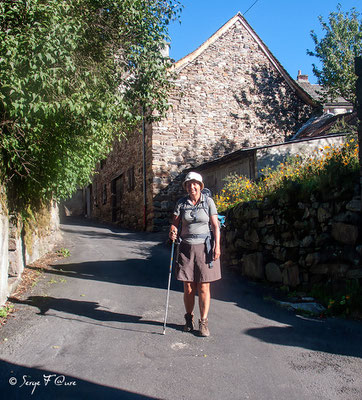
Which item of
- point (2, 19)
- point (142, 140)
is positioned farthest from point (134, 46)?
point (142, 140)

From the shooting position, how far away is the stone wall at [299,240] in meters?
5.82

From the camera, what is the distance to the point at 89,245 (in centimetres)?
1209

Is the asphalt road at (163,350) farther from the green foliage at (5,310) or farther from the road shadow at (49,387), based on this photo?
the green foliage at (5,310)

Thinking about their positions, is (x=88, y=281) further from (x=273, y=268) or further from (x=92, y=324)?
(x=273, y=268)

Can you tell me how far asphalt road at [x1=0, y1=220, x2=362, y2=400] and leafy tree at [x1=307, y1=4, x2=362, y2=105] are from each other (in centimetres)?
1304

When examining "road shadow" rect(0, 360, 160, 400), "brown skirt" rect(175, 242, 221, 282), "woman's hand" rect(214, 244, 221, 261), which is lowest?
"road shadow" rect(0, 360, 160, 400)

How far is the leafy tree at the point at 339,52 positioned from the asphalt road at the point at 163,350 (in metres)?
13.0

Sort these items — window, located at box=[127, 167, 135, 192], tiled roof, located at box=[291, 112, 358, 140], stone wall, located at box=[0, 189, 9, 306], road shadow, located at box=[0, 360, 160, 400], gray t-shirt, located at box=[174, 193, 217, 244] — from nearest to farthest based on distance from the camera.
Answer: road shadow, located at box=[0, 360, 160, 400], gray t-shirt, located at box=[174, 193, 217, 244], stone wall, located at box=[0, 189, 9, 306], tiled roof, located at box=[291, 112, 358, 140], window, located at box=[127, 167, 135, 192]

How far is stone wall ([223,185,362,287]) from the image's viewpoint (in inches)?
229

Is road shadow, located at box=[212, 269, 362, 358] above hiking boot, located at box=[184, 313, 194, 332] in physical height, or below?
below

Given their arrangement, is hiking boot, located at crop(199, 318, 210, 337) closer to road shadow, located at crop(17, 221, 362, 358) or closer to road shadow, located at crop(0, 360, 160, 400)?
road shadow, located at crop(17, 221, 362, 358)

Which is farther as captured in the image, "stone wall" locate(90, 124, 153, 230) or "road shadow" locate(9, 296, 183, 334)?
"stone wall" locate(90, 124, 153, 230)

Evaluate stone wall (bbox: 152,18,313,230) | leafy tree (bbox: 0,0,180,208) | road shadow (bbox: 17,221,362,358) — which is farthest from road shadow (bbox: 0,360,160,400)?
stone wall (bbox: 152,18,313,230)

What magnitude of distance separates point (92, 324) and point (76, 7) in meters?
5.27
